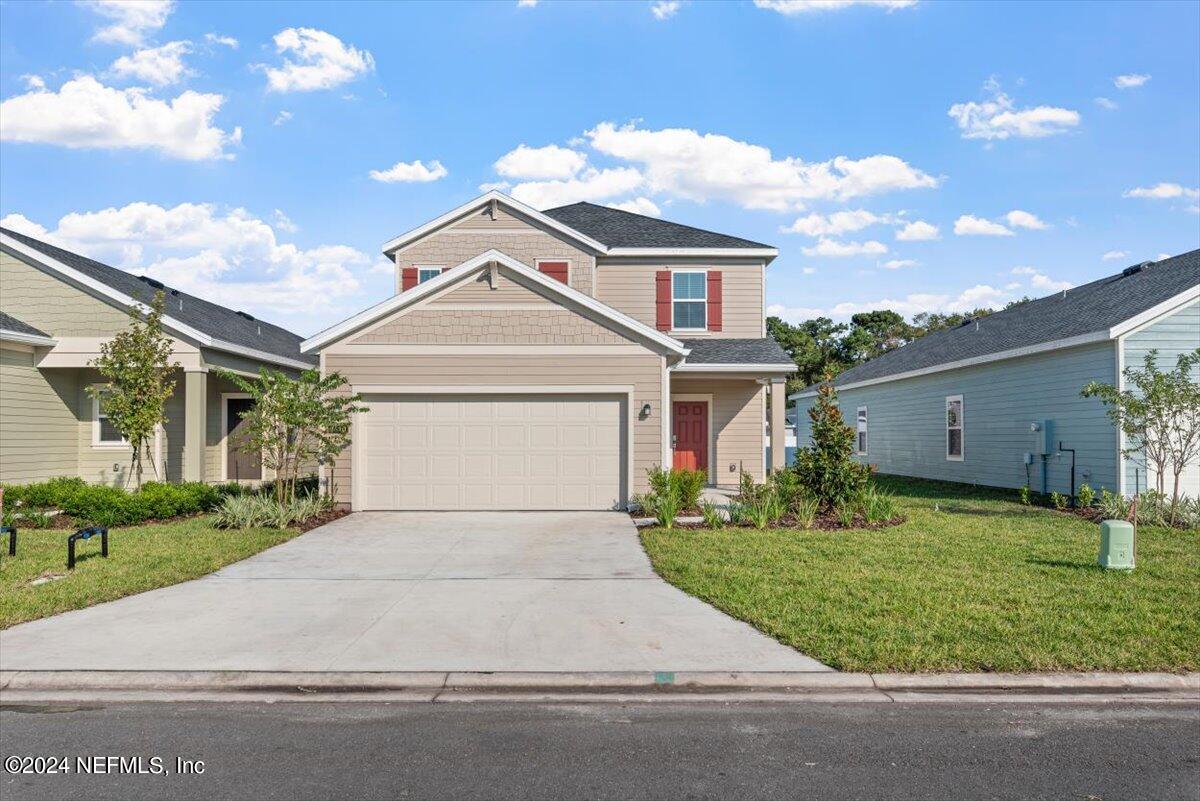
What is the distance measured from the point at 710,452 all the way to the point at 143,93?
1603 centimetres

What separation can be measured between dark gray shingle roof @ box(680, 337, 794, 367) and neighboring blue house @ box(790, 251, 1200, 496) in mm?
2547

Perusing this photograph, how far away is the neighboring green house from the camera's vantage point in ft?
51.2

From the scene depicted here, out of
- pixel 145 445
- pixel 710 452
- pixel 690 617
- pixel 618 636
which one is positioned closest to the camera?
pixel 618 636

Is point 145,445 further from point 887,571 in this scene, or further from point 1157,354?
point 1157,354

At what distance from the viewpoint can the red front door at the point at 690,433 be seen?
19.7 meters

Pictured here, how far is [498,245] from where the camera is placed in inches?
778

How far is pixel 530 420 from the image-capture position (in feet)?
48.8

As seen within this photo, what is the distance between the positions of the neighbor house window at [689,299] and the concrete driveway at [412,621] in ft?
33.7

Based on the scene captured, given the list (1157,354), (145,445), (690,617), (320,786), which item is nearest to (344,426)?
(145,445)

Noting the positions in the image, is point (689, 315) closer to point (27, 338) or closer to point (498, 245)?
point (498, 245)

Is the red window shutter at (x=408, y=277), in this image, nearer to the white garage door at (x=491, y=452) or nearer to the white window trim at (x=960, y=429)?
the white garage door at (x=491, y=452)

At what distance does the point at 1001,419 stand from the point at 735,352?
7.21m

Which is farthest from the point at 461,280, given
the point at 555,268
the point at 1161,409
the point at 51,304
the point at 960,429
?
the point at 960,429

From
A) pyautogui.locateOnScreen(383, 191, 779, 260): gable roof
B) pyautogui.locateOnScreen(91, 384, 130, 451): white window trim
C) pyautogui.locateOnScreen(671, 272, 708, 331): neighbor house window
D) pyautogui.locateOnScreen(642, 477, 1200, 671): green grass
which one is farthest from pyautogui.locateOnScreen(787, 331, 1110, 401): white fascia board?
pyautogui.locateOnScreen(91, 384, 130, 451): white window trim
